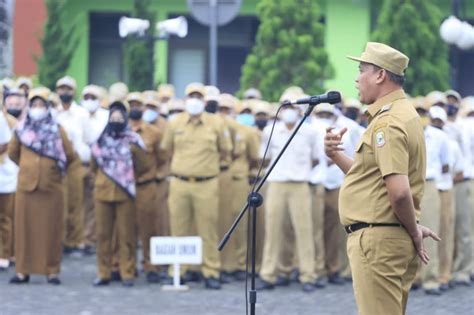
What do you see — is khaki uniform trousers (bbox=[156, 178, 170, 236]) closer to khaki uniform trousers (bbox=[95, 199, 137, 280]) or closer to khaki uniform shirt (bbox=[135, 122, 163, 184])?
khaki uniform shirt (bbox=[135, 122, 163, 184])

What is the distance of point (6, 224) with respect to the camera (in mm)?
17266

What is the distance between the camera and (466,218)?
16.9 metres

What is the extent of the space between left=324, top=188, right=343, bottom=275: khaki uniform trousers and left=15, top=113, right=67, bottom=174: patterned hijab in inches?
131

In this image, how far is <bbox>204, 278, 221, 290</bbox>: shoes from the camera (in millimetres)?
15930

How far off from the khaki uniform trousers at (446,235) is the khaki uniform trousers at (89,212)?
515 centimetres

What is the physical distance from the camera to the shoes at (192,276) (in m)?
16.5

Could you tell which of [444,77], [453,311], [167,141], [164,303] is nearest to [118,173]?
[167,141]

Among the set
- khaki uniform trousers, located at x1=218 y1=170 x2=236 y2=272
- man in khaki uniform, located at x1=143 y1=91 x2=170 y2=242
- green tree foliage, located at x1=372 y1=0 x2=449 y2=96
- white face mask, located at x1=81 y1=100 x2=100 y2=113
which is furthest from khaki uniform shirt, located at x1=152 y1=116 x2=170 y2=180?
green tree foliage, located at x1=372 y1=0 x2=449 y2=96

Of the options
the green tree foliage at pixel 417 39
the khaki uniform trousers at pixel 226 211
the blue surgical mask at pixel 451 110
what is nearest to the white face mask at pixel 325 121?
the khaki uniform trousers at pixel 226 211

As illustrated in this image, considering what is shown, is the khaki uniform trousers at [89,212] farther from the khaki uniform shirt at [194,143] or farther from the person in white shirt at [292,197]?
the person in white shirt at [292,197]

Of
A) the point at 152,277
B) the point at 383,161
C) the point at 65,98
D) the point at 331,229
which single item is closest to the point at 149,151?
the point at 152,277

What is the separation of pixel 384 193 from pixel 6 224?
962 centimetres

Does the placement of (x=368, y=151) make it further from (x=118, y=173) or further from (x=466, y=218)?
(x=466, y=218)

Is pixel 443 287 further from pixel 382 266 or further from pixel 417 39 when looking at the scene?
pixel 382 266
